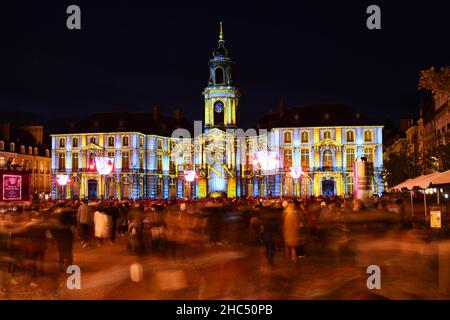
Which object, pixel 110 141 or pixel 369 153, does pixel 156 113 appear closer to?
pixel 110 141

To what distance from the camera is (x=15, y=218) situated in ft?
54.7

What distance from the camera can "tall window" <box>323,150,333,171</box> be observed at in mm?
72062

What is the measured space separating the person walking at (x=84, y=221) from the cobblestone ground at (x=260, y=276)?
10.3 feet

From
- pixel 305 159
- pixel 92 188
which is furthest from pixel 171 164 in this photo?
pixel 305 159

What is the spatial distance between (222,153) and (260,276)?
2441 inches

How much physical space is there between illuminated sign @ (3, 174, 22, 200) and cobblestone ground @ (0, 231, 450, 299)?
16747 mm

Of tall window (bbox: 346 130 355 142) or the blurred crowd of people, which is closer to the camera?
the blurred crowd of people

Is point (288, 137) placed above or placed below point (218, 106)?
below

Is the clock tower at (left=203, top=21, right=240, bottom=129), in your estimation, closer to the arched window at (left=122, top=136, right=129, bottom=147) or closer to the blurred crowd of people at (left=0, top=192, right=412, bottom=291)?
the arched window at (left=122, top=136, right=129, bottom=147)

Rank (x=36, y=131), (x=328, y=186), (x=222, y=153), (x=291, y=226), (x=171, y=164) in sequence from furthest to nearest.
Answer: (x=36, y=131)
(x=171, y=164)
(x=222, y=153)
(x=328, y=186)
(x=291, y=226)

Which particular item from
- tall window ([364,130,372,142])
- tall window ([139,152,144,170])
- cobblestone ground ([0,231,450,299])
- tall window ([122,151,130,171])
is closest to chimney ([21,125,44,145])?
tall window ([122,151,130,171])

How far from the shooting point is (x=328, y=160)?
238 ft

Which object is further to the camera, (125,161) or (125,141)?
(125,141)

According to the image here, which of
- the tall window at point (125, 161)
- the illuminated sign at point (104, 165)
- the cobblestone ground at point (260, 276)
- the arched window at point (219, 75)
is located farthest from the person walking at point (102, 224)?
the arched window at point (219, 75)
